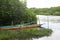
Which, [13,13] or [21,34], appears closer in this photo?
[21,34]

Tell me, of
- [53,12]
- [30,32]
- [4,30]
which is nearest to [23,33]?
[30,32]

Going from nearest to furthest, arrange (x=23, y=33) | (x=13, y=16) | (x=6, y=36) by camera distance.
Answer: (x=6, y=36)
(x=23, y=33)
(x=13, y=16)

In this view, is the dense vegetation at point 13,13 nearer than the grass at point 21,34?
No

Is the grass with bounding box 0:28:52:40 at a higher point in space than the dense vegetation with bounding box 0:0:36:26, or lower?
lower

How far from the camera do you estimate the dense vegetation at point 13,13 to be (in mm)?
17578

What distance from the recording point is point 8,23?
59.9 feet

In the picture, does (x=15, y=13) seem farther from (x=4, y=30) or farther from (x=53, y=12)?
(x=53, y=12)

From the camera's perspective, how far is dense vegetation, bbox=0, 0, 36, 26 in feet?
57.7

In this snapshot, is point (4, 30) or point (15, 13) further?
point (15, 13)

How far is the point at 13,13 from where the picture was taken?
17953 mm

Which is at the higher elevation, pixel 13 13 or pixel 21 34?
pixel 13 13

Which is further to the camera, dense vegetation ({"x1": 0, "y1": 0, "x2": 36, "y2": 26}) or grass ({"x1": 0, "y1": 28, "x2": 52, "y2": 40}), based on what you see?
dense vegetation ({"x1": 0, "y1": 0, "x2": 36, "y2": 26})

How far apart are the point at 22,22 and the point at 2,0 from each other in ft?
9.43

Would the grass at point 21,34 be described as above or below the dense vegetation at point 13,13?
below
